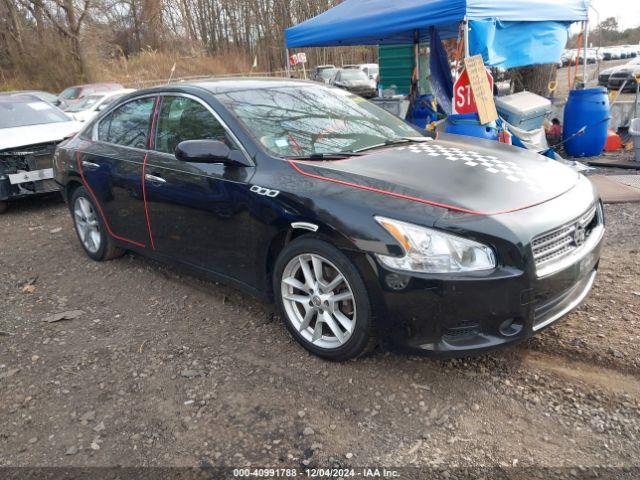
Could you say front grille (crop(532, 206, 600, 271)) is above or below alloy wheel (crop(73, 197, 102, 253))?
above

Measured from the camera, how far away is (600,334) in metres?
3.16

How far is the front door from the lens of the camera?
3293 millimetres

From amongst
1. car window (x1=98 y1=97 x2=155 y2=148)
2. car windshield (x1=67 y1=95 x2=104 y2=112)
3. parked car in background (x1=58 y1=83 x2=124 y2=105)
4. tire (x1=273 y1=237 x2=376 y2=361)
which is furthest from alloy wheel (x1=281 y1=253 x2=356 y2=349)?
parked car in background (x1=58 y1=83 x2=124 y2=105)

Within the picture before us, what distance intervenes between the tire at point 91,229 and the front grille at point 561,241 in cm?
349

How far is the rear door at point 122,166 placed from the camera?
406 cm

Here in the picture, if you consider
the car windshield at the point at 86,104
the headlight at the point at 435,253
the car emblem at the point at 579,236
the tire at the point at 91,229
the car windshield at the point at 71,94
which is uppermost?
the car windshield at the point at 71,94

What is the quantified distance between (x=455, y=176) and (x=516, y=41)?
19.3 feet

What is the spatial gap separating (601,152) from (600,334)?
6.37 meters

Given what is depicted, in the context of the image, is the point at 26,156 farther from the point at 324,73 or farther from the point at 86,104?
the point at 324,73

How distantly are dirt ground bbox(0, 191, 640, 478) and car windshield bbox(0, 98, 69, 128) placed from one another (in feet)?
15.2

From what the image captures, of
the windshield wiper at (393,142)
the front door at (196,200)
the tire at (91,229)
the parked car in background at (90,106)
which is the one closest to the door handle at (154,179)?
the front door at (196,200)

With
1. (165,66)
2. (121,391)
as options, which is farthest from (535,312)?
(165,66)

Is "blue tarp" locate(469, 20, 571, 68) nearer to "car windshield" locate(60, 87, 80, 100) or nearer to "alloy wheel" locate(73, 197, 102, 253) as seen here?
"alloy wheel" locate(73, 197, 102, 253)

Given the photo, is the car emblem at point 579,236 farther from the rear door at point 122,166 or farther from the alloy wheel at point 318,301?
the rear door at point 122,166
